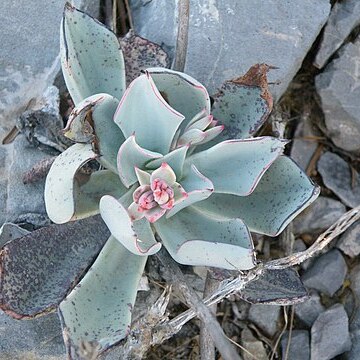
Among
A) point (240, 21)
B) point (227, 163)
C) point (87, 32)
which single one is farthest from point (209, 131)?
point (240, 21)

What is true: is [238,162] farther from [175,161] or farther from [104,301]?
[104,301]

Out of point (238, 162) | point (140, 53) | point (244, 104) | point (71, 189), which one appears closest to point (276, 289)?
point (238, 162)

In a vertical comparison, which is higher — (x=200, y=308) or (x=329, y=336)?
(x=200, y=308)

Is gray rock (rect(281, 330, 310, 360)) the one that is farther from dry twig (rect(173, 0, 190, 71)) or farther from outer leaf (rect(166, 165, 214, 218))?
dry twig (rect(173, 0, 190, 71))

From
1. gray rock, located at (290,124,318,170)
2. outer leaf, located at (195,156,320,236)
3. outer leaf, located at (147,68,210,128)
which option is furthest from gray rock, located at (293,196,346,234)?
outer leaf, located at (147,68,210,128)

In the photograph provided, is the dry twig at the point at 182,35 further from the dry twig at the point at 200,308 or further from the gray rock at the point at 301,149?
the gray rock at the point at 301,149

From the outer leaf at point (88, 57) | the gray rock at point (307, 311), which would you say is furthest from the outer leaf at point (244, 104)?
the gray rock at point (307, 311)

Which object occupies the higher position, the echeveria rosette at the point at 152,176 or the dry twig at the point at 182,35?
the dry twig at the point at 182,35
